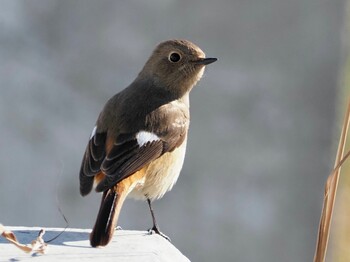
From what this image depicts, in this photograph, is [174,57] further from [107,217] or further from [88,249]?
[88,249]

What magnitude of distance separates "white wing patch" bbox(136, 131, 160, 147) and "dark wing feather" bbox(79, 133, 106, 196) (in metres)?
0.13

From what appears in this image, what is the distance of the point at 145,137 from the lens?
13.3ft

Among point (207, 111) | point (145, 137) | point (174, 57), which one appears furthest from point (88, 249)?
point (207, 111)

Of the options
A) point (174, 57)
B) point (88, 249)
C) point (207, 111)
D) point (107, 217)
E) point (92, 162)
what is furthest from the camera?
point (207, 111)

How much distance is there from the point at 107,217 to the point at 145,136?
27.3 inches

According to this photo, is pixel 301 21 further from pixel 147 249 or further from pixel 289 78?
pixel 147 249

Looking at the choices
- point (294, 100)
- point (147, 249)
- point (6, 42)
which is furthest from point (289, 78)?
point (147, 249)

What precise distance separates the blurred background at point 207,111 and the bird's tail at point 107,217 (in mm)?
2015

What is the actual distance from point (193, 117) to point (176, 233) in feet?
2.25

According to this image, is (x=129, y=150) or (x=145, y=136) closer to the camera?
(x=129, y=150)

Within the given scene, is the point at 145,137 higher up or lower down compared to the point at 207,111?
higher up

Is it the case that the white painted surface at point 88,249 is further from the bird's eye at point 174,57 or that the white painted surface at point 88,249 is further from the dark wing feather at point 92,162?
the bird's eye at point 174,57

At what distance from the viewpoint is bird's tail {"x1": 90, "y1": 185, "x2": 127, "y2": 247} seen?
3055mm

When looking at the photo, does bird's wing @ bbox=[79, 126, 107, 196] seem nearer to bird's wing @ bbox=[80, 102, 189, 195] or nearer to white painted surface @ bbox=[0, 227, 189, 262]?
bird's wing @ bbox=[80, 102, 189, 195]
